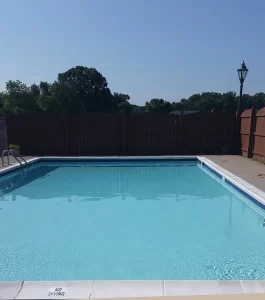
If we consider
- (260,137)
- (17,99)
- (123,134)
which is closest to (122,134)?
(123,134)

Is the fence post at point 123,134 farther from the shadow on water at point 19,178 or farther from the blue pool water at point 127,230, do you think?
the blue pool water at point 127,230

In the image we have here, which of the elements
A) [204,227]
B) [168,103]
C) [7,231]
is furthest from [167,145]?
[168,103]

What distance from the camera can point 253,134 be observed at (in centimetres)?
1141

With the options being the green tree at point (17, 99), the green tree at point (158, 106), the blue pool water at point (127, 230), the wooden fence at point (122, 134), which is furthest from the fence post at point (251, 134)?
the green tree at point (158, 106)

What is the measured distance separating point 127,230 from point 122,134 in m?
8.71

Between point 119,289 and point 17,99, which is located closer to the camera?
point 119,289

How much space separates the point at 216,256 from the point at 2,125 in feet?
32.2

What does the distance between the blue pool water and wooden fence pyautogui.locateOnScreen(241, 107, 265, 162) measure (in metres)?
2.94

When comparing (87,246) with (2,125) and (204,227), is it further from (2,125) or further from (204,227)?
(2,125)

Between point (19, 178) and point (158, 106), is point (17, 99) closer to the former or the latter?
point (158, 106)

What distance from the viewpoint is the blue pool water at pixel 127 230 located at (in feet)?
11.7

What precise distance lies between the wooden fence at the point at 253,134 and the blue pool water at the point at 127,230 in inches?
116

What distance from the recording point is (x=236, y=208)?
20.0 feet

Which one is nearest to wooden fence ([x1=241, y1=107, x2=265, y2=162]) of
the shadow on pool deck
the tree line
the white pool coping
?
the shadow on pool deck
